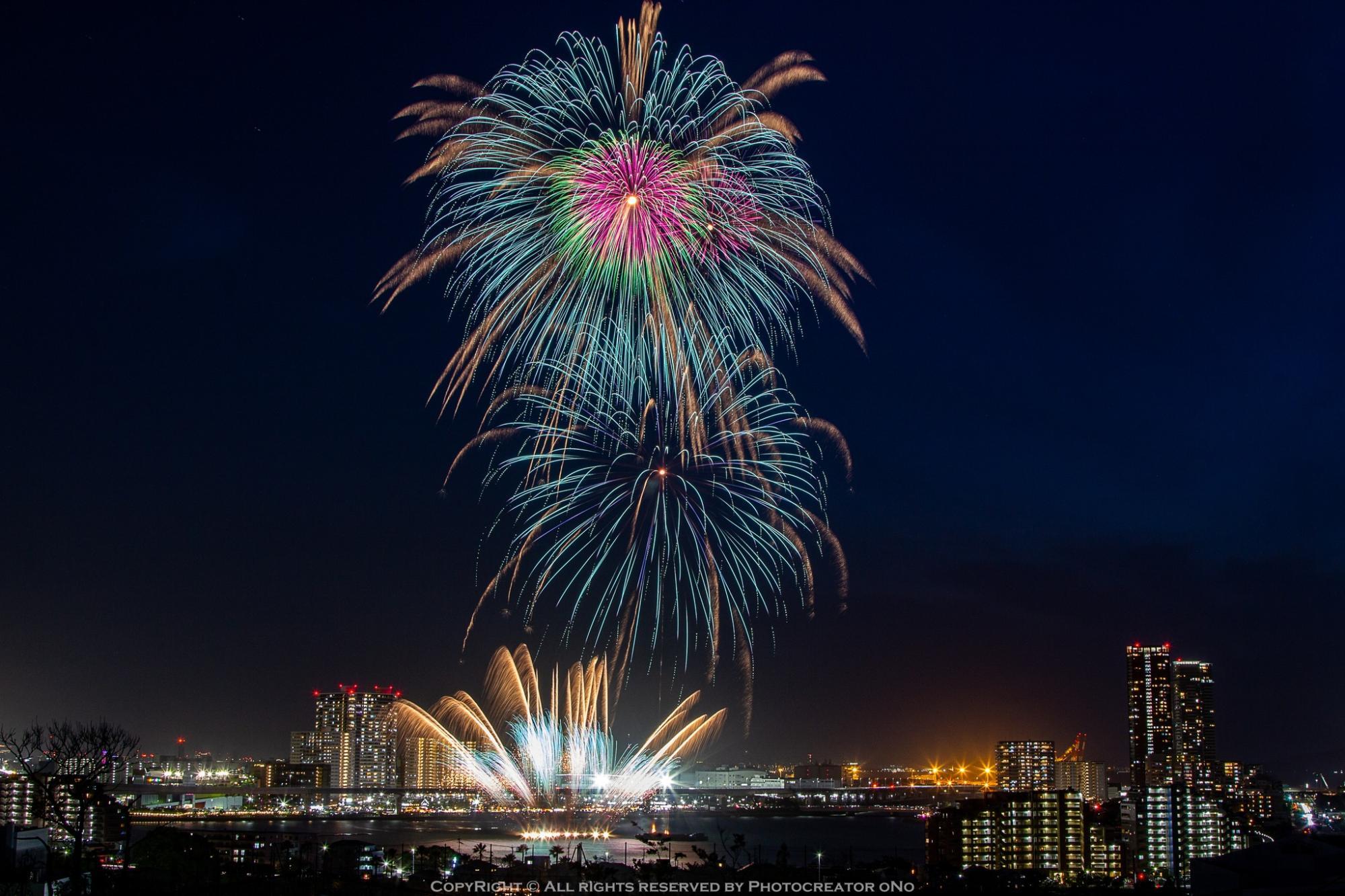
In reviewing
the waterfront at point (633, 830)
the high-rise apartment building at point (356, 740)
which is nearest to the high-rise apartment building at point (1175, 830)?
the waterfront at point (633, 830)

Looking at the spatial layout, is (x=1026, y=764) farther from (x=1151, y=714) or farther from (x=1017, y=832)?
(x=1017, y=832)

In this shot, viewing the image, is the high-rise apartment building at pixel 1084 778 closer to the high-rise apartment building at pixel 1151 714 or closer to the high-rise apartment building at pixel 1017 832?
the high-rise apartment building at pixel 1151 714

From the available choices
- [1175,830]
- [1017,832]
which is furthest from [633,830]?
[1175,830]

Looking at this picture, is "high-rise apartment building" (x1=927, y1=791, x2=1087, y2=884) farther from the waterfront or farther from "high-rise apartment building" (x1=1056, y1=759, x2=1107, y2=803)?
"high-rise apartment building" (x1=1056, y1=759, x2=1107, y2=803)

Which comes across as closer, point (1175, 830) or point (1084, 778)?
point (1175, 830)

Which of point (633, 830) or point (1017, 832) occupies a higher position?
point (1017, 832)

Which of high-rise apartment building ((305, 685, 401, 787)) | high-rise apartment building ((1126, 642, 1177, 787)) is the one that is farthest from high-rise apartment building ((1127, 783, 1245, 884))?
high-rise apartment building ((305, 685, 401, 787))

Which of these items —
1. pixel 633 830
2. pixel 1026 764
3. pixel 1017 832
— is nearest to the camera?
pixel 1017 832

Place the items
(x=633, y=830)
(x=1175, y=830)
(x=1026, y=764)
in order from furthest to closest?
(x=1026, y=764) → (x=633, y=830) → (x=1175, y=830)
